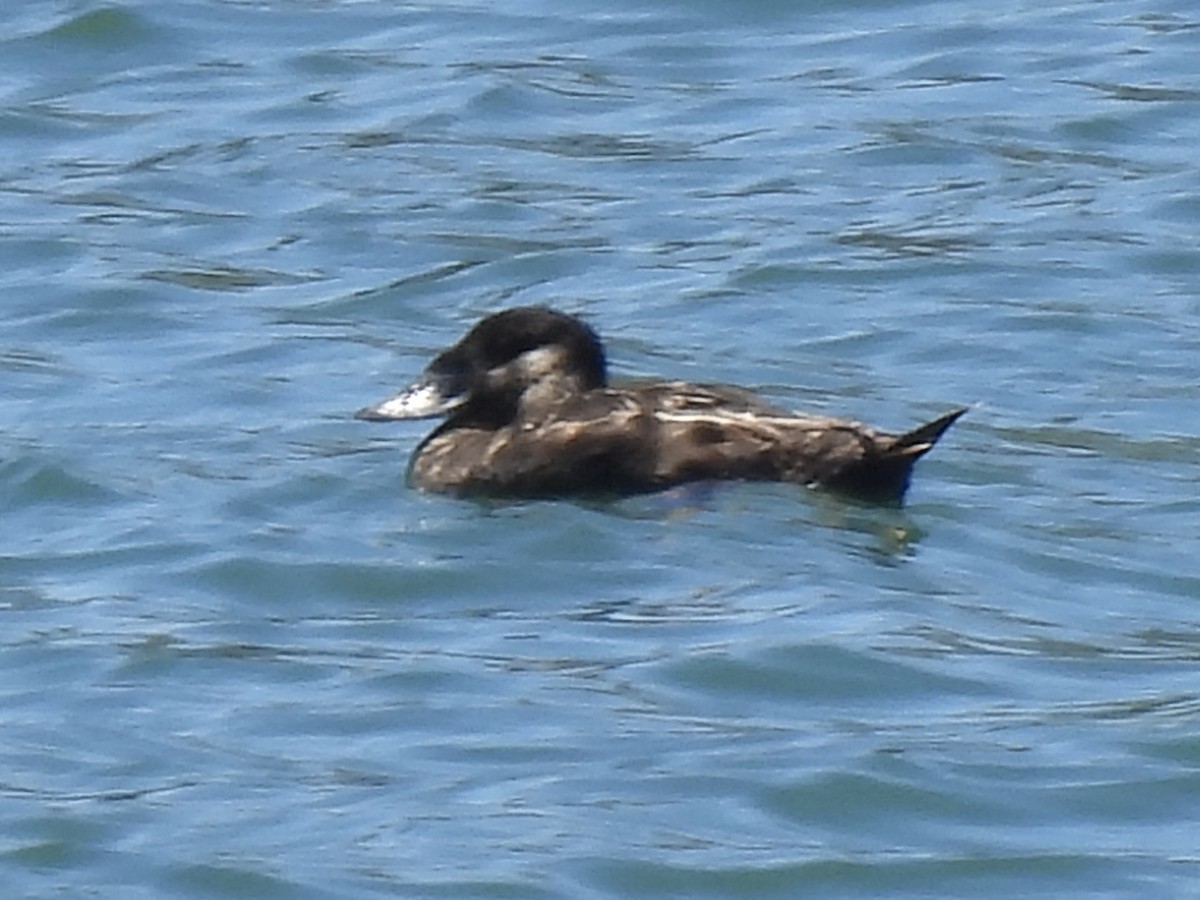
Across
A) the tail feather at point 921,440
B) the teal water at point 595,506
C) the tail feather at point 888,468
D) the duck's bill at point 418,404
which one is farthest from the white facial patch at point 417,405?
the tail feather at point 921,440

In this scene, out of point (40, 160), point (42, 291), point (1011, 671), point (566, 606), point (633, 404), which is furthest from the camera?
point (40, 160)

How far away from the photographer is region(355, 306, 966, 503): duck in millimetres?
11023

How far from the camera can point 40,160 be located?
1563cm

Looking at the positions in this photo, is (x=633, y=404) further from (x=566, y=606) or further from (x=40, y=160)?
(x=40, y=160)

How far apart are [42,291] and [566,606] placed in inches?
162

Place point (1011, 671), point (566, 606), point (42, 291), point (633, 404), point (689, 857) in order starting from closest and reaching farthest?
point (689, 857) → point (1011, 671) → point (566, 606) → point (633, 404) → point (42, 291)

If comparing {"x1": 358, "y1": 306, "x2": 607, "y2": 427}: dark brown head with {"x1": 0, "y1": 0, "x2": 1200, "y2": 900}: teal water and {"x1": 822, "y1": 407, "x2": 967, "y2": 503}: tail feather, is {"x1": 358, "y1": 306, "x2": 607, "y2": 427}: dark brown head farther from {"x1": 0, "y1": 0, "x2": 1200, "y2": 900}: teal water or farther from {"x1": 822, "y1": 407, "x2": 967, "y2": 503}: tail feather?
{"x1": 822, "y1": 407, "x2": 967, "y2": 503}: tail feather

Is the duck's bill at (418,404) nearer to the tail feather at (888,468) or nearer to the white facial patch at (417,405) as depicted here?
the white facial patch at (417,405)

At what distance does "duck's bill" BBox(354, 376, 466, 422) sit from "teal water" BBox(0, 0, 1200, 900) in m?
0.13

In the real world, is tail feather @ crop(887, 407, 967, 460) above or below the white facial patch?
above

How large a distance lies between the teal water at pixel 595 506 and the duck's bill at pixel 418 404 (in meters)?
0.13

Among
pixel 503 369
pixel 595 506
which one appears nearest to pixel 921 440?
pixel 595 506

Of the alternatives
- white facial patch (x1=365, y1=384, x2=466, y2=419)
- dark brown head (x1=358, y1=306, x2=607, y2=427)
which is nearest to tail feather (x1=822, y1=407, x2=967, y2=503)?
dark brown head (x1=358, y1=306, x2=607, y2=427)

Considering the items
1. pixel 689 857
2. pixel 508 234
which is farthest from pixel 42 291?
pixel 689 857
